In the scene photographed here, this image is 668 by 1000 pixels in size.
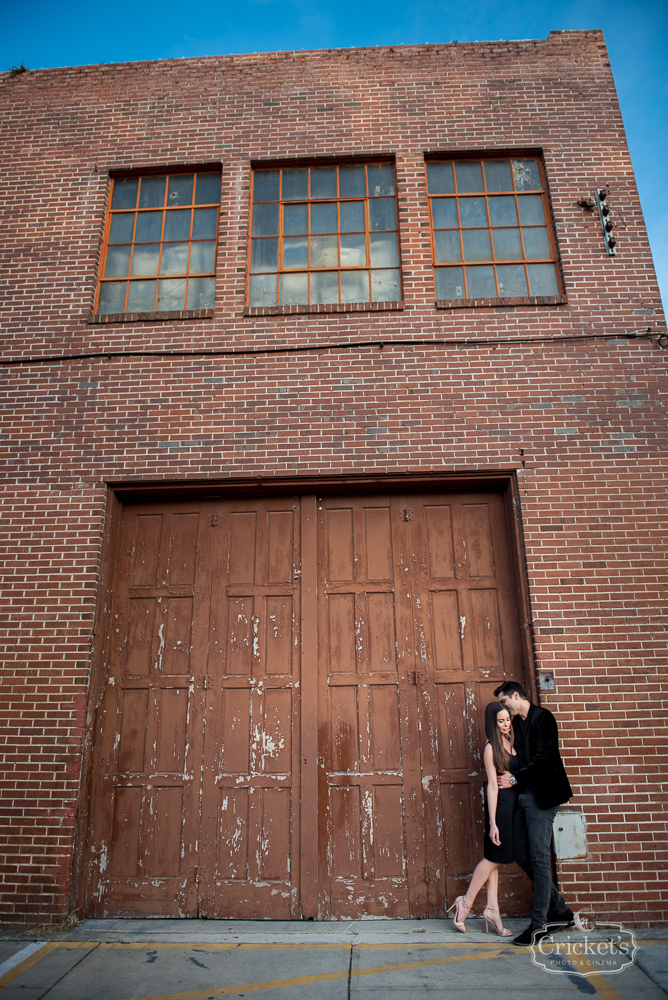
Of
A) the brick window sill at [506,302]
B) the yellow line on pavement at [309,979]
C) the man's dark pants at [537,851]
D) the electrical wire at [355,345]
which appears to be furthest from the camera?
the brick window sill at [506,302]

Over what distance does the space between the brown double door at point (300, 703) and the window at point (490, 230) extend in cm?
226

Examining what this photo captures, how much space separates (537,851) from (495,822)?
339 millimetres

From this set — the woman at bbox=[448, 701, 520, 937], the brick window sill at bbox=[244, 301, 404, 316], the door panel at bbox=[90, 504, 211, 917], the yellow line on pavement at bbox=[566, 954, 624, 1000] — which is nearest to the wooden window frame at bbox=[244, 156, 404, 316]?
the brick window sill at bbox=[244, 301, 404, 316]

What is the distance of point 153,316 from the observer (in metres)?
6.43

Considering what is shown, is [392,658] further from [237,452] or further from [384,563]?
[237,452]

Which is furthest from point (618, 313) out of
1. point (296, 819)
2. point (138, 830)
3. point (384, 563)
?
point (138, 830)

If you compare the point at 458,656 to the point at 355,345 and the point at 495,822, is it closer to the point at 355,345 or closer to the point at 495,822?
the point at 495,822

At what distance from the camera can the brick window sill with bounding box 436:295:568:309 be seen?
6.26 meters

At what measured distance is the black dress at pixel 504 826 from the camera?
4543 mm

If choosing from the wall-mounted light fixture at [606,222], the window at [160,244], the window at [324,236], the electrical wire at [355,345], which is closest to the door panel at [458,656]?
the electrical wire at [355,345]

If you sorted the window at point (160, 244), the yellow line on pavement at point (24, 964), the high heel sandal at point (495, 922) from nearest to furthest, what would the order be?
the yellow line on pavement at point (24, 964) → the high heel sandal at point (495, 922) → the window at point (160, 244)

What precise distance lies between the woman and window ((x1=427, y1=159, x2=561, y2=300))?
4.14 m

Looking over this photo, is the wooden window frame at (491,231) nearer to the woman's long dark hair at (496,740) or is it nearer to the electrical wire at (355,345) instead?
the electrical wire at (355,345)

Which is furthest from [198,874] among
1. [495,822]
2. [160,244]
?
[160,244]
